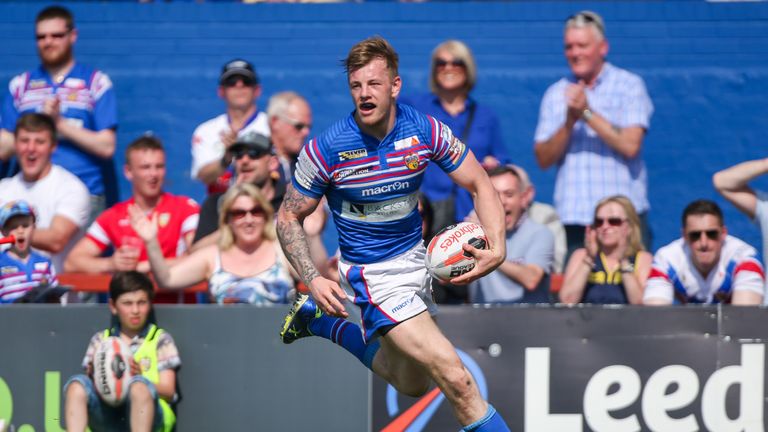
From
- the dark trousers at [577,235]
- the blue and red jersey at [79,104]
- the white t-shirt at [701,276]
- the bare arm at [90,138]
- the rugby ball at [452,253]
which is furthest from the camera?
the blue and red jersey at [79,104]

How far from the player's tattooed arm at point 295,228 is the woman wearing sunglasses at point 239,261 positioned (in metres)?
1.91

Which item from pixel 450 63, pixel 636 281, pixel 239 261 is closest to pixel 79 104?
pixel 239 261

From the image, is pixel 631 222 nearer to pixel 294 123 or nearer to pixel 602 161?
pixel 602 161

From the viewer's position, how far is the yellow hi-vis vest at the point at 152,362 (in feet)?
28.4

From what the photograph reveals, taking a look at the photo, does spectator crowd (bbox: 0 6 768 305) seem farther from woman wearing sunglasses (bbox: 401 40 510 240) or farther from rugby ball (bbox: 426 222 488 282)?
rugby ball (bbox: 426 222 488 282)

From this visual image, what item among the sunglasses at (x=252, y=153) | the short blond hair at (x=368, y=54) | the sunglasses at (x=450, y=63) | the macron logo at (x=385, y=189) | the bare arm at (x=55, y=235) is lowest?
the bare arm at (x=55, y=235)

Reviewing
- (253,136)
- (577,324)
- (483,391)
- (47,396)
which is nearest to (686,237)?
(577,324)

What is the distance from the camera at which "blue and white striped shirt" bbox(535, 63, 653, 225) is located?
32.7ft

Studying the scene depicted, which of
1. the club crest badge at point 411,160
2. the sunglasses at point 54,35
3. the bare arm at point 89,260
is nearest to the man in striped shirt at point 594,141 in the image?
the club crest badge at point 411,160

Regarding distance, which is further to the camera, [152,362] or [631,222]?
[631,222]

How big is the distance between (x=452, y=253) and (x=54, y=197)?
4.42 m

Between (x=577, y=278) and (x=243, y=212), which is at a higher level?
(x=243, y=212)

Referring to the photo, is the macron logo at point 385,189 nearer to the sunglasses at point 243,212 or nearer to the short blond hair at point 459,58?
the sunglasses at point 243,212

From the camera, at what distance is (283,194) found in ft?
31.8
